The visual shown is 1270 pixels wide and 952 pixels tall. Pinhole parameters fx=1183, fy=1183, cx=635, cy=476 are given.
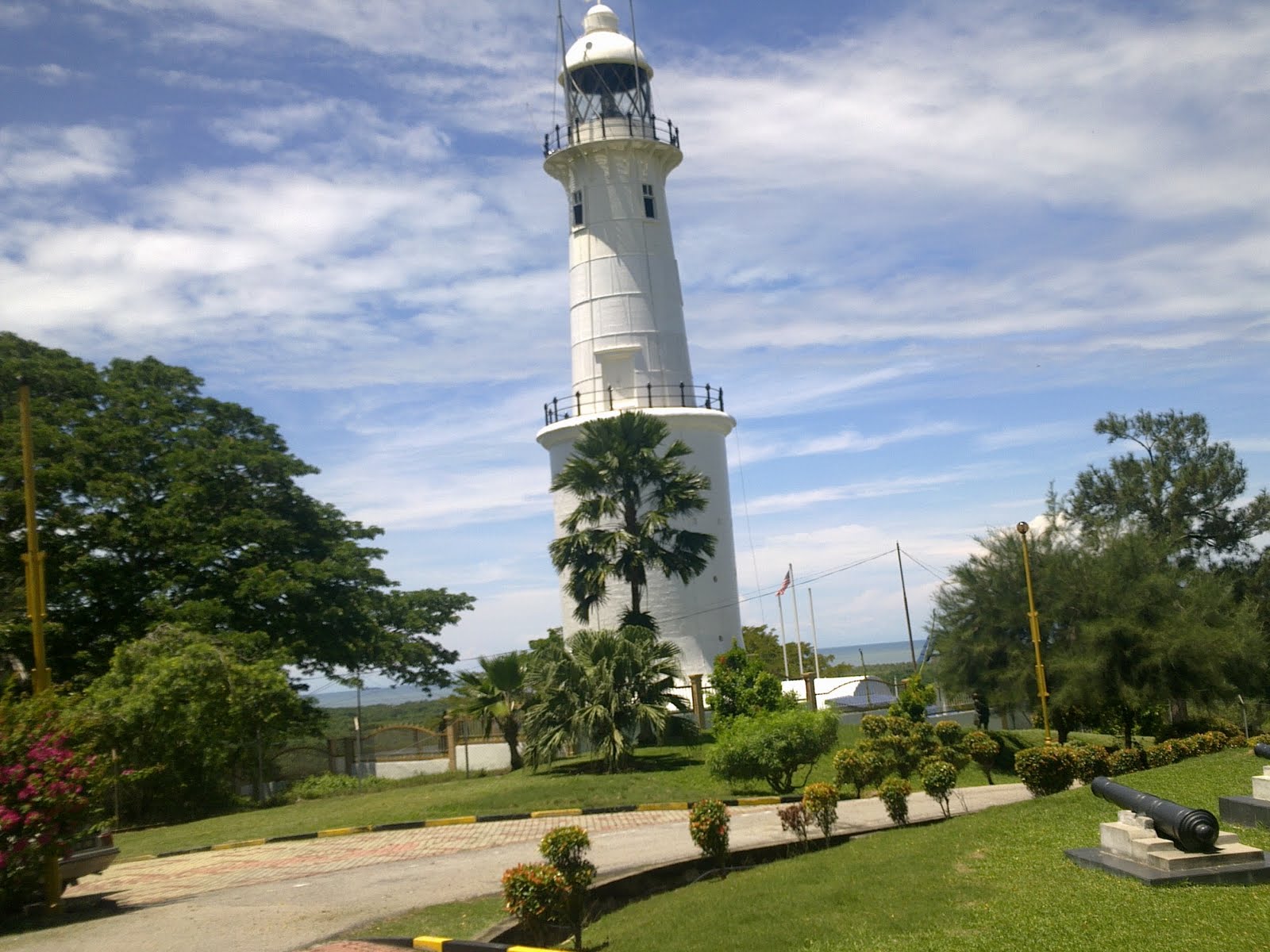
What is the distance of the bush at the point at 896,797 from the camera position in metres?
14.6

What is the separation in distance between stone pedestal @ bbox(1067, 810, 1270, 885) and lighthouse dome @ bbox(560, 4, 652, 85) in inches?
1205

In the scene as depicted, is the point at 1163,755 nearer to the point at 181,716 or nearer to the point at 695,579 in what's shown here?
the point at 695,579

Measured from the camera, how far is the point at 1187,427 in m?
40.3

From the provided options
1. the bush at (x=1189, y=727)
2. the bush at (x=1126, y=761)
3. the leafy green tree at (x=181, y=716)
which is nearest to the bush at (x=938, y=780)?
the bush at (x=1126, y=761)

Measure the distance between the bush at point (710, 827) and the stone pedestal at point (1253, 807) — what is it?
4.80 meters

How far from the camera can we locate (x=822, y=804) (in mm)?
13789

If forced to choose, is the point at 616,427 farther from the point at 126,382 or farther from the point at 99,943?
the point at 99,943

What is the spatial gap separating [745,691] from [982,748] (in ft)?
18.7

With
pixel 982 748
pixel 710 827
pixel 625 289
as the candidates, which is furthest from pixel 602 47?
pixel 710 827

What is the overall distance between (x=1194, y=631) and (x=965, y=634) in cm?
471

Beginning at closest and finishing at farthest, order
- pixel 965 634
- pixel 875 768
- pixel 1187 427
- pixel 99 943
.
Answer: pixel 99 943 < pixel 875 768 < pixel 965 634 < pixel 1187 427

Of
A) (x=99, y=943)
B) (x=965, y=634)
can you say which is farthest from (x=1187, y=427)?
(x=99, y=943)

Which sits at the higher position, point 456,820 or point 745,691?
point 745,691

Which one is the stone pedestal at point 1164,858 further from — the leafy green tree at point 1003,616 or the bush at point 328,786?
the bush at point 328,786
